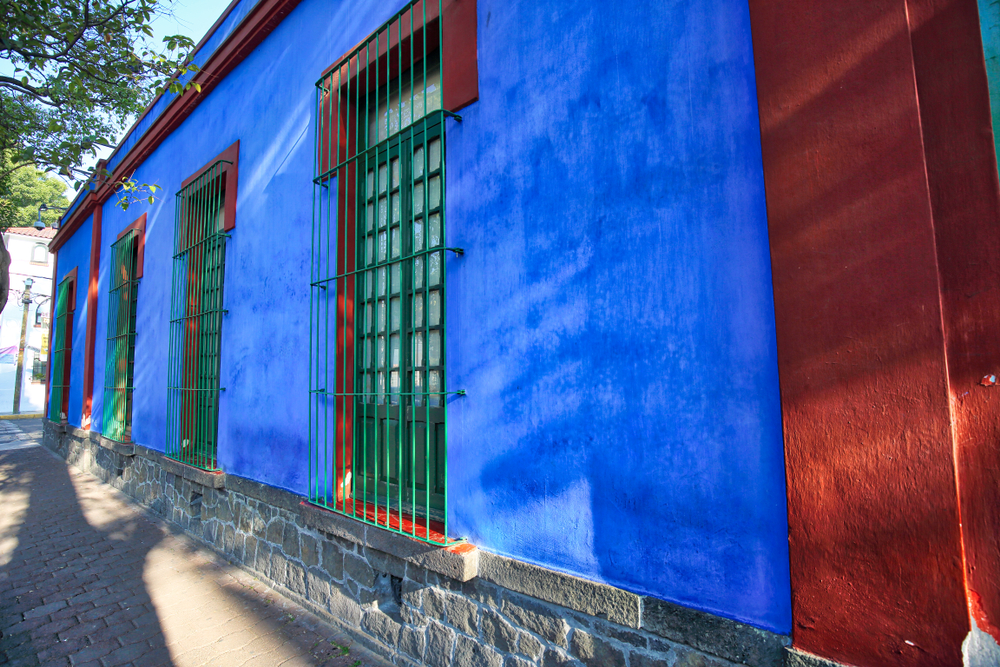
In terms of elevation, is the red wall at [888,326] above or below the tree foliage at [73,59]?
below

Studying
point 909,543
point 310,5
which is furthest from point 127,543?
point 909,543

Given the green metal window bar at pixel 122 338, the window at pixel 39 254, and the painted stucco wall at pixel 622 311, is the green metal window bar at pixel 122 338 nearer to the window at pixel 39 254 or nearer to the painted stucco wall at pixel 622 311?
the painted stucco wall at pixel 622 311

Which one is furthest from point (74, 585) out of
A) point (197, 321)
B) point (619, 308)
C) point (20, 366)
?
point (20, 366)

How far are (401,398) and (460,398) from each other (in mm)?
690

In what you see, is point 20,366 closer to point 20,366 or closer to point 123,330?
point 20,366

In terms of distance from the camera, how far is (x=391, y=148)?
363 cm

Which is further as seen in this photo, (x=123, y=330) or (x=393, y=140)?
(x=123, y=330)

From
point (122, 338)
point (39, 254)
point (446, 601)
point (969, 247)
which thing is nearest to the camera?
point (969, 247)

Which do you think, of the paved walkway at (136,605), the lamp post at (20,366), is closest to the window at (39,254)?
the lamp post at (20,366)

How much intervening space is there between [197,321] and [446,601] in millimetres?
4929

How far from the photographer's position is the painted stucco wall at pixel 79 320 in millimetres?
10539

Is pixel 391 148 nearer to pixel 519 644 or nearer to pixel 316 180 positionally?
pixel 316 180

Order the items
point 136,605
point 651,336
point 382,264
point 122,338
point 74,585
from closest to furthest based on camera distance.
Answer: point 651,336 → point 382,264 → point 136,605 → point 74,585 → point 122,338

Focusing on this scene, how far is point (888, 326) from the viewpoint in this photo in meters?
1.48
